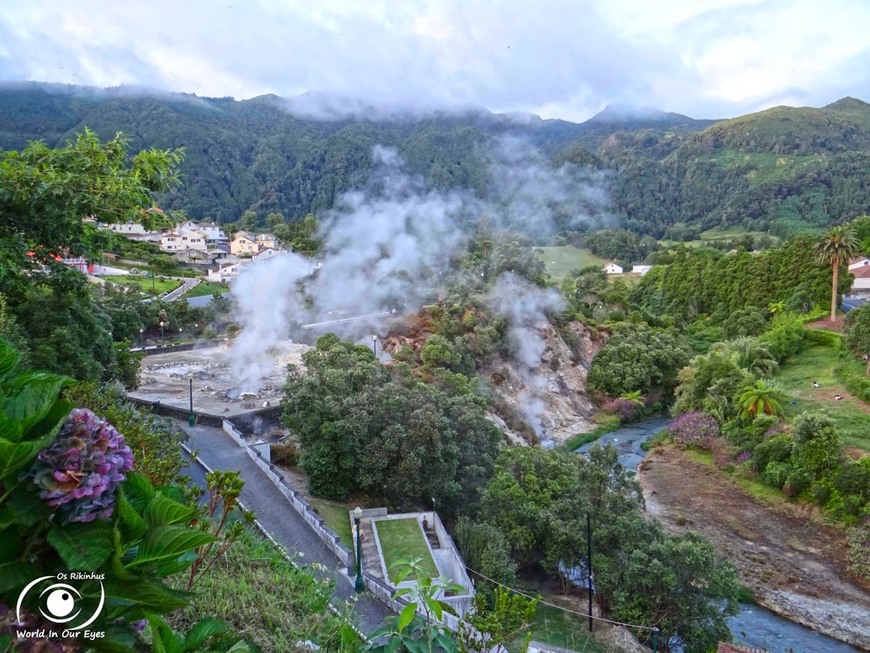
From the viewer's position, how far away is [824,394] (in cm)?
2909

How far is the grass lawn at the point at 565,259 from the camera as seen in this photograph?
6241 centimetres

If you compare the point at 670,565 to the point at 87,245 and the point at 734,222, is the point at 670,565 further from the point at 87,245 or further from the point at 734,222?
the point at 734,222

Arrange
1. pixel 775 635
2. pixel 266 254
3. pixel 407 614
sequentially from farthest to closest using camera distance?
pixel 266 254
pixel 775 635
pixel 407 614

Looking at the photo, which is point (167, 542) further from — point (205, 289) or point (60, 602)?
point (205, 289)

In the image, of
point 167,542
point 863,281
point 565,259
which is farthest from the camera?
point 565,259

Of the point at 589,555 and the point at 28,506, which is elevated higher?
the point at 28,506

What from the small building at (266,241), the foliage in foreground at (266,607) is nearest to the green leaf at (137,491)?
the foliage in foreground at (266,607)

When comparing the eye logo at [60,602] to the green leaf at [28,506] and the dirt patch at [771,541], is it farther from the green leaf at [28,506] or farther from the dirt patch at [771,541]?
the dirt patch at [771,541]

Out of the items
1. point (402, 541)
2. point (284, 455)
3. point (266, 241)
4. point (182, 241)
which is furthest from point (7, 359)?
point (182, 241)

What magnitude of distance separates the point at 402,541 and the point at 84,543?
37.5ft

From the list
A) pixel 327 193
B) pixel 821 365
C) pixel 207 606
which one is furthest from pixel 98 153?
pixel 327 193

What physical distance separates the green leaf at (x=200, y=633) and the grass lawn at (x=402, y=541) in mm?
9531

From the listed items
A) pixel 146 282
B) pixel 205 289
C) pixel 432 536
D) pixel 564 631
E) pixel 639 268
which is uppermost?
pixel 639 268

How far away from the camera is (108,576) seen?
1817 mm
